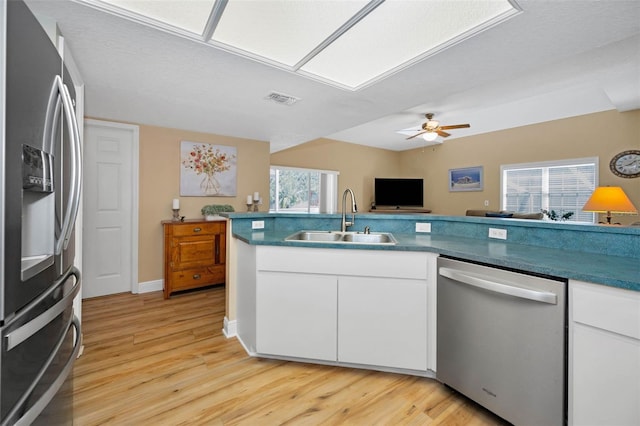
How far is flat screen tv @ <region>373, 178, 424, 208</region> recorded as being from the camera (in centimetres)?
672

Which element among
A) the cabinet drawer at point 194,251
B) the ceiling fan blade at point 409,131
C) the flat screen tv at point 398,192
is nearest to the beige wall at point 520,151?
the flat screen tv at point 398,192

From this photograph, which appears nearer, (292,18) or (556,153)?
(292,18)

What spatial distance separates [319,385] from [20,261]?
5.06ft

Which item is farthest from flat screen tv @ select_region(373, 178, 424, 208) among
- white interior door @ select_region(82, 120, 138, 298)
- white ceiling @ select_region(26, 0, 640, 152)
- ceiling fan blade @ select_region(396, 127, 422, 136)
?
white interior door @ select_region(82, 120, 138, 298)

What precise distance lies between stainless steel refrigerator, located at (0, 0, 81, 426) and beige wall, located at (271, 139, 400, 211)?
14.8ft

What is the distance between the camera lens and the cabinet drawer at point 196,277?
330 cm

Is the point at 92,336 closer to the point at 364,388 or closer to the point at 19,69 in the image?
the point at 364,388

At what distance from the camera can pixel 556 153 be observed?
4.87 metres

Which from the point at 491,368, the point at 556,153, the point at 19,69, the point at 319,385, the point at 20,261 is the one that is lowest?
the point at 319,385

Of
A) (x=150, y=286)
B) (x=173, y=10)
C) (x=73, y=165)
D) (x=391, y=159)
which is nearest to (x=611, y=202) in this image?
(x=173, y=10)

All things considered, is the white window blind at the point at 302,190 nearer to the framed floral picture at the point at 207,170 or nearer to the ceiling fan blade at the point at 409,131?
the framed floral picture at the point at 207,170

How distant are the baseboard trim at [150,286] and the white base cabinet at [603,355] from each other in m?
3.93

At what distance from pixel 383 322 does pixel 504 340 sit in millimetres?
633

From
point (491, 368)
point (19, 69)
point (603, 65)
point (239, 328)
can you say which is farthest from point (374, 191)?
point (19, 69)
